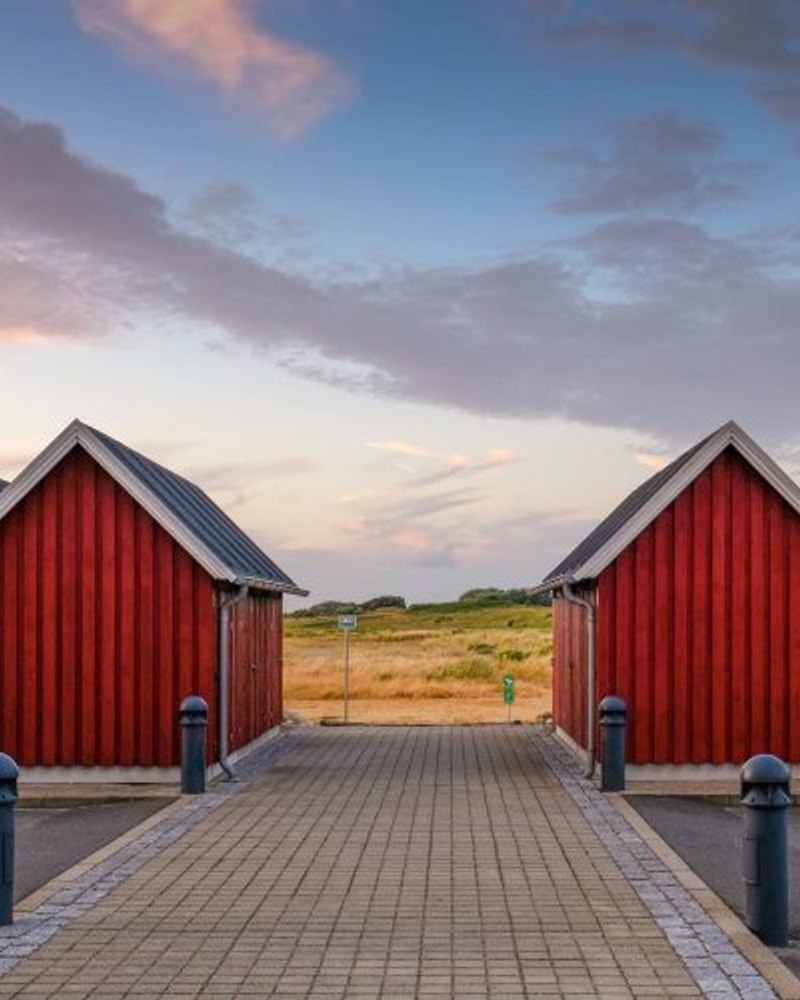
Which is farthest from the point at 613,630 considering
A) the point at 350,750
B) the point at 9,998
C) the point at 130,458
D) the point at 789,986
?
the point at 9,998

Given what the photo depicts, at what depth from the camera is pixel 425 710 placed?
1489 inches

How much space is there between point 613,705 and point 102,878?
26.2 ft

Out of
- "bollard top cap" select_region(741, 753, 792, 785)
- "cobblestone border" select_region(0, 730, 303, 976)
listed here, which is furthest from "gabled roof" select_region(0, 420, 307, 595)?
"bollard top cap" select_region(741, 753, 792, 785)

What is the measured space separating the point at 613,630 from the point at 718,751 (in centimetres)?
217

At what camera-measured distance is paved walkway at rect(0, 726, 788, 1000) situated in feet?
29.7

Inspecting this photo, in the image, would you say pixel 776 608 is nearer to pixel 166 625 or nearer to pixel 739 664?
pixel 739 664

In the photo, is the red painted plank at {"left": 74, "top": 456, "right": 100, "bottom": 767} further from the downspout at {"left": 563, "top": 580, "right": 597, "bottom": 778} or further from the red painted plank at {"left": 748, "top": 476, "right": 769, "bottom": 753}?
the red painted plank at {"left": 748, "top": 476, "right": 769, "bottom": 753}

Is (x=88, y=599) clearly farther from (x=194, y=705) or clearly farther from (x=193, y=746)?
(x=193, y=746)

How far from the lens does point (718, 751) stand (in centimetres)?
2012

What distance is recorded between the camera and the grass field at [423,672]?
37594 mm

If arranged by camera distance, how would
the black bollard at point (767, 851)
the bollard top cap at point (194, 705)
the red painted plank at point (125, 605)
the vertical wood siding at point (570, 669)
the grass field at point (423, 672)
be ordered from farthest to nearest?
the grass field at point (423, 672) < the vertical wood siding at point (570, 669) < the red painted plank at point (125, 605) < the bollard top cap at point (194, 705) < the black bollard at point (767, 851)

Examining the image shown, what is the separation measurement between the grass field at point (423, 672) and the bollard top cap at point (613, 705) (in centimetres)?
1432

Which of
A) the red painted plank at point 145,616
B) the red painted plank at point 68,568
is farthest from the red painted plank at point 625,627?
the red painted plank at point 68,568

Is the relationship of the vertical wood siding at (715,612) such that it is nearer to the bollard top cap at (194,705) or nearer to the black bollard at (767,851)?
the bollard top cap at (194,705)
